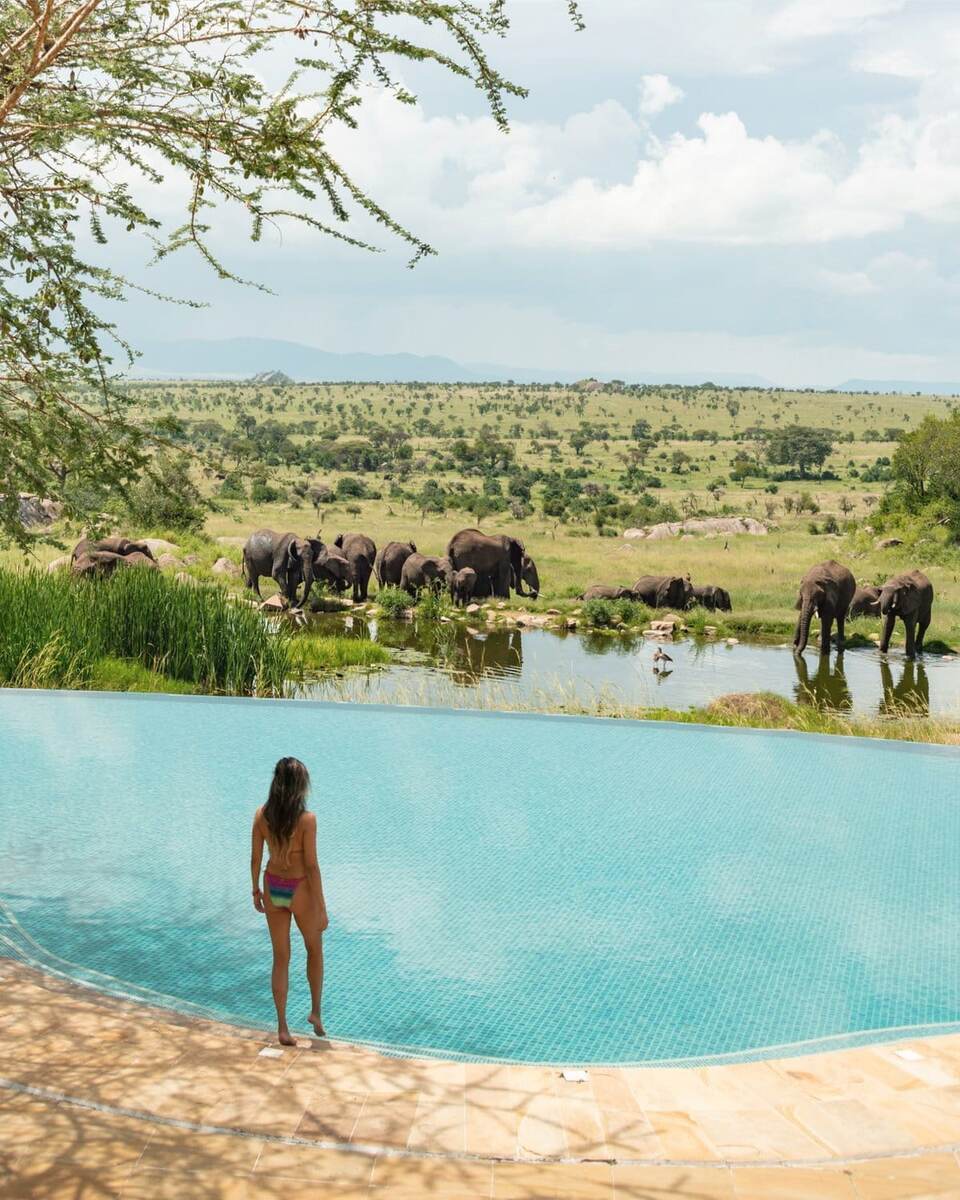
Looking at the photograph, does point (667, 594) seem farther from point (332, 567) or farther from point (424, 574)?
point (332, 567)

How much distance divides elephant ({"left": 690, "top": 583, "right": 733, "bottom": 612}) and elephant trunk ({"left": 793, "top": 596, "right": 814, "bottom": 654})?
425 centimetres

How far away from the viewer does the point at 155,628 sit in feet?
43.4

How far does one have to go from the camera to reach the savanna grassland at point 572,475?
30703mm

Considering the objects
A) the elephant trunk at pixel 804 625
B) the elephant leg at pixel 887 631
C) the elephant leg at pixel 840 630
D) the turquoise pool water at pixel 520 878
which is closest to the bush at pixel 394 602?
the elephant trunk at pixel 804 625

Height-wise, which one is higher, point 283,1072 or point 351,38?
point 351,38

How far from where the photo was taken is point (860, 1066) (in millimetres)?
4543

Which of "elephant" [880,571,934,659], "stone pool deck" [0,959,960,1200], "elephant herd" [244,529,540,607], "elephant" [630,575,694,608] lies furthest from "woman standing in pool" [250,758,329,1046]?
"elephant" [630,575,694,608]

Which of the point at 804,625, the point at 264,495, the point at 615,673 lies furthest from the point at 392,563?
the point at 264,495

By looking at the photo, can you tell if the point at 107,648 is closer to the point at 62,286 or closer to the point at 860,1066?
the point at 62,286

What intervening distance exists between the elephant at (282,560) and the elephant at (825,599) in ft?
30.7

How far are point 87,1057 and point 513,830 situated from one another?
390 cm

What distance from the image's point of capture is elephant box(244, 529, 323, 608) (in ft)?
78.7

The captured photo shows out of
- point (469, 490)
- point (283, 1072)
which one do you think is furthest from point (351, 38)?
point (469, 490)

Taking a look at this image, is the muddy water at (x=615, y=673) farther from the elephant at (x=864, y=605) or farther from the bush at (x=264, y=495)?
the bush at (x=264, y=495)
